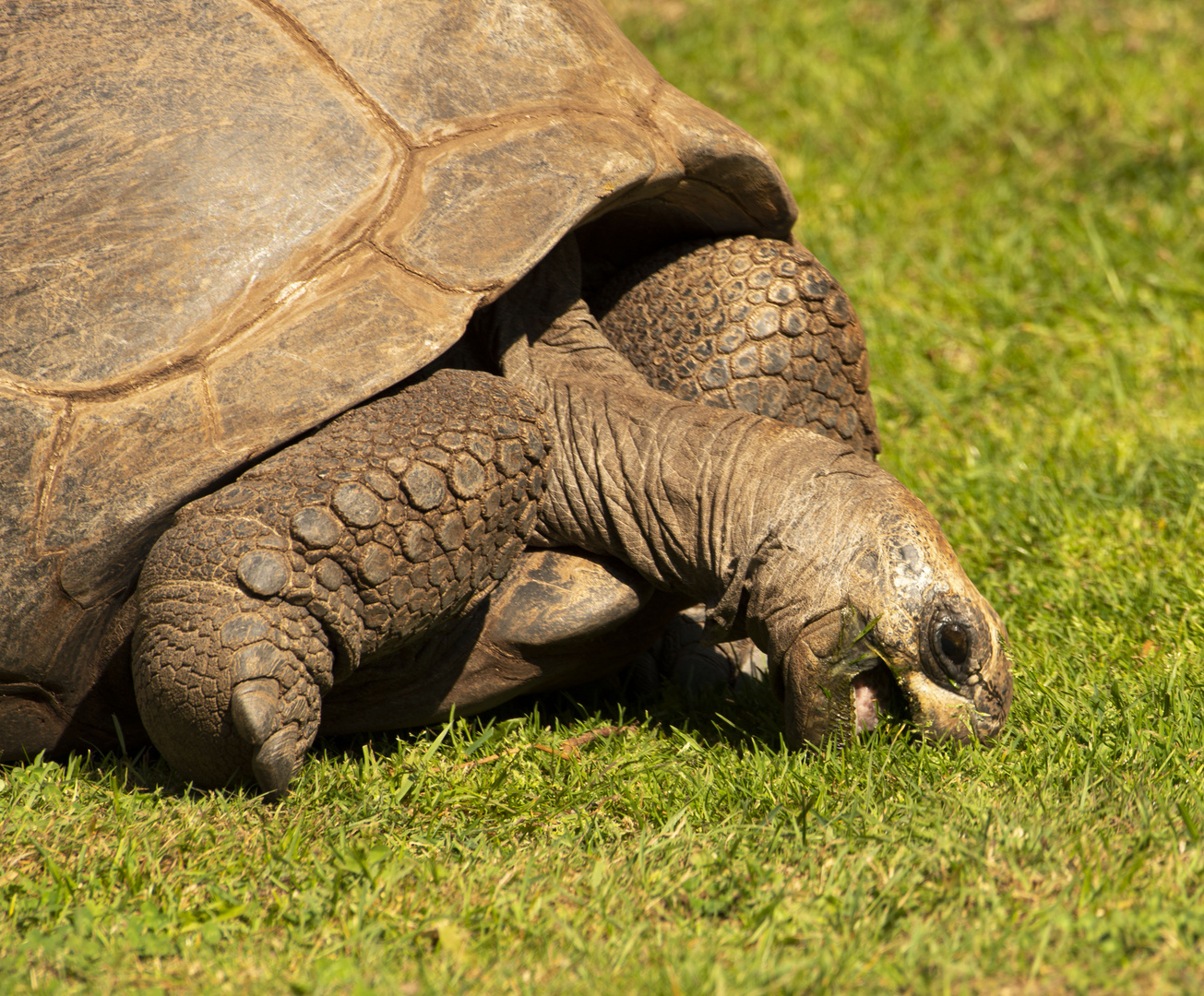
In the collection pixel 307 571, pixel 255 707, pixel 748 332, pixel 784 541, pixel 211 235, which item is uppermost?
pixel 211 235

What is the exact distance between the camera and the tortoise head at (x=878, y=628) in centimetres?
239

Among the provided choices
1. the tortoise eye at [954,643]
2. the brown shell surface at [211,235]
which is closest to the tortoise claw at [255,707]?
the brown shell surface at [211,235]

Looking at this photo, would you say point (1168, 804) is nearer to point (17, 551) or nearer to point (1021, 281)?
point (17, 551)

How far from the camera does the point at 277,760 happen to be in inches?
88.3

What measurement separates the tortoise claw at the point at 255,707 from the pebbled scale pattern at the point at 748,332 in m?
1.31

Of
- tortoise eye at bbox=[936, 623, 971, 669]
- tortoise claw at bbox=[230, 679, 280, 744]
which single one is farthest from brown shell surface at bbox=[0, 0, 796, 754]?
tortoise eye at bbox=[936, 623, 971, 669]

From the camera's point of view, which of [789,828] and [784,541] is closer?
[789,828]

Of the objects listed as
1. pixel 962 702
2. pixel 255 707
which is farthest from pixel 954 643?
pixel 255 707

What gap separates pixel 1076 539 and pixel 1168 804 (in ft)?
4.73

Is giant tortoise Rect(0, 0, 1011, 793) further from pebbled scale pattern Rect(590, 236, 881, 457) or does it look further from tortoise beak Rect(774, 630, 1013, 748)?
pebbled scale pattern Rect(590, 236, 881, 457)

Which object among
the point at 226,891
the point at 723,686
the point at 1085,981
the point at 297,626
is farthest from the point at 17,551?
the point at 1085,981

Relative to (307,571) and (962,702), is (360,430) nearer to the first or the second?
(307,571)

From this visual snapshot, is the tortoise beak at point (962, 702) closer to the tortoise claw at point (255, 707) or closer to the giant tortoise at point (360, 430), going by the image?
the giant tortoise at point (360, 430)

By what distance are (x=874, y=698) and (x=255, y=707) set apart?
1227 mm
